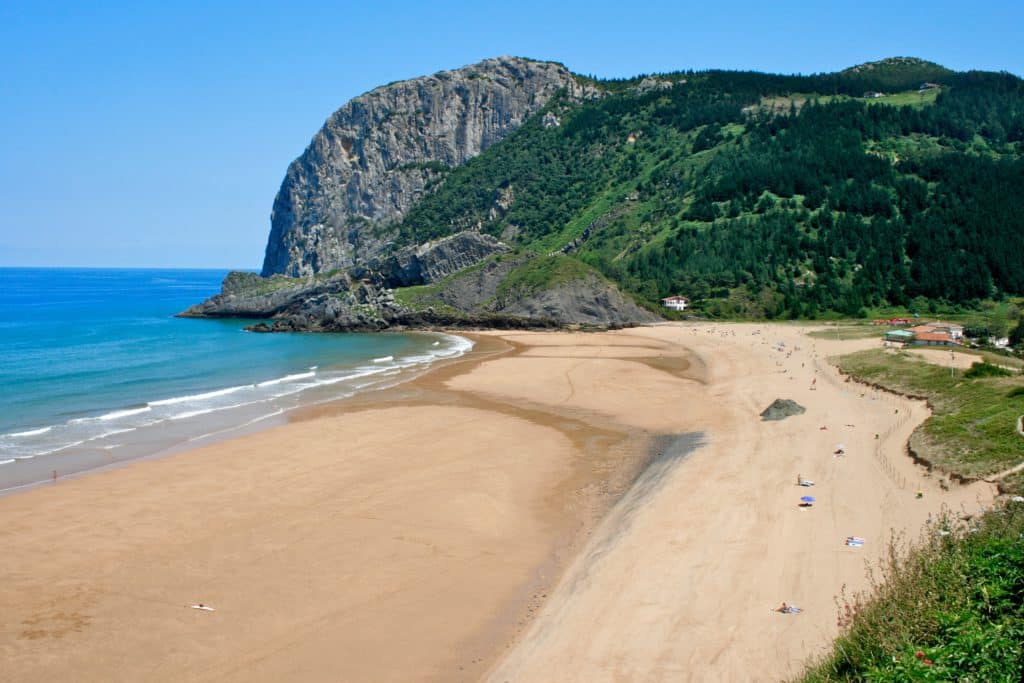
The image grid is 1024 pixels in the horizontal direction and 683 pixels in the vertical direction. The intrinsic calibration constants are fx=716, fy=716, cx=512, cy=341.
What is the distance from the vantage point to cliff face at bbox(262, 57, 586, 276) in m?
149

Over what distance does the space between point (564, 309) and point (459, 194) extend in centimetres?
6398

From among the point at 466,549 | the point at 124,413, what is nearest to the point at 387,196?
the point at 124,413

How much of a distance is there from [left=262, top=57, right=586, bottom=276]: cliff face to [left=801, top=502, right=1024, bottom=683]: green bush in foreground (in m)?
137

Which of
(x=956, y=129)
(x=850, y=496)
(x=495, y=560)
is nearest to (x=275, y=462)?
(x=495, y=560)

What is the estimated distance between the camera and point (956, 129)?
12138cm

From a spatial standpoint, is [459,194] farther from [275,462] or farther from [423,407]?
[275,462]

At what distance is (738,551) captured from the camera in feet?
50.1

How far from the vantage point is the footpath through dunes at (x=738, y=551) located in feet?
37.5

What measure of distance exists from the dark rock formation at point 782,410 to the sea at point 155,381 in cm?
2146

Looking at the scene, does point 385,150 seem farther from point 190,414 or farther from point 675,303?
point 190,414

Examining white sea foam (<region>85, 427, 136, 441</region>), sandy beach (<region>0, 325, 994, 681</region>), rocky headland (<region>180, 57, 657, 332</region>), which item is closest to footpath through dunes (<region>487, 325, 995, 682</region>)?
sandy beach (<region>0, 325, 994, 681</region>)

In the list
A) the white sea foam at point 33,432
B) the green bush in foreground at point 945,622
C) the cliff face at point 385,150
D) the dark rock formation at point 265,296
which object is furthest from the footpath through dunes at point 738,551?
the cliff face at point 385,150

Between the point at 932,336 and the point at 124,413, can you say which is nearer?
the point at 124,413

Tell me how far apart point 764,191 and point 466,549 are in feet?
337
